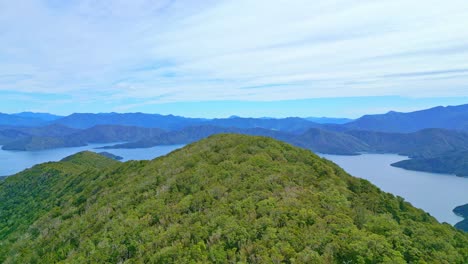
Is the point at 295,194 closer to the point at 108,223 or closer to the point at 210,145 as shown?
the point at 108,223

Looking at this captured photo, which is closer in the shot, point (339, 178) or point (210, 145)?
point (339, 178)

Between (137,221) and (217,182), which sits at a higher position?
(217,182)

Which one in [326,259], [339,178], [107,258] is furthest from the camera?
[339,178]

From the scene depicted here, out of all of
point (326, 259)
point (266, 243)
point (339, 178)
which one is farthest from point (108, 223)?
point (339, 178)

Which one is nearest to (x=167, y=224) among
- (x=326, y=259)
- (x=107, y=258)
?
(x=107, y=258)

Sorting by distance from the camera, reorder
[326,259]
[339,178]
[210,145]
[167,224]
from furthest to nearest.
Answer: [210,145] → [339,178] → [167,224] → [326,259]

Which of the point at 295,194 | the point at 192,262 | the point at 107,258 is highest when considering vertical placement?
the point at 295,194

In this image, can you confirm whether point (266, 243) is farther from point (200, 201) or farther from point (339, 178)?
point (339, 178)
